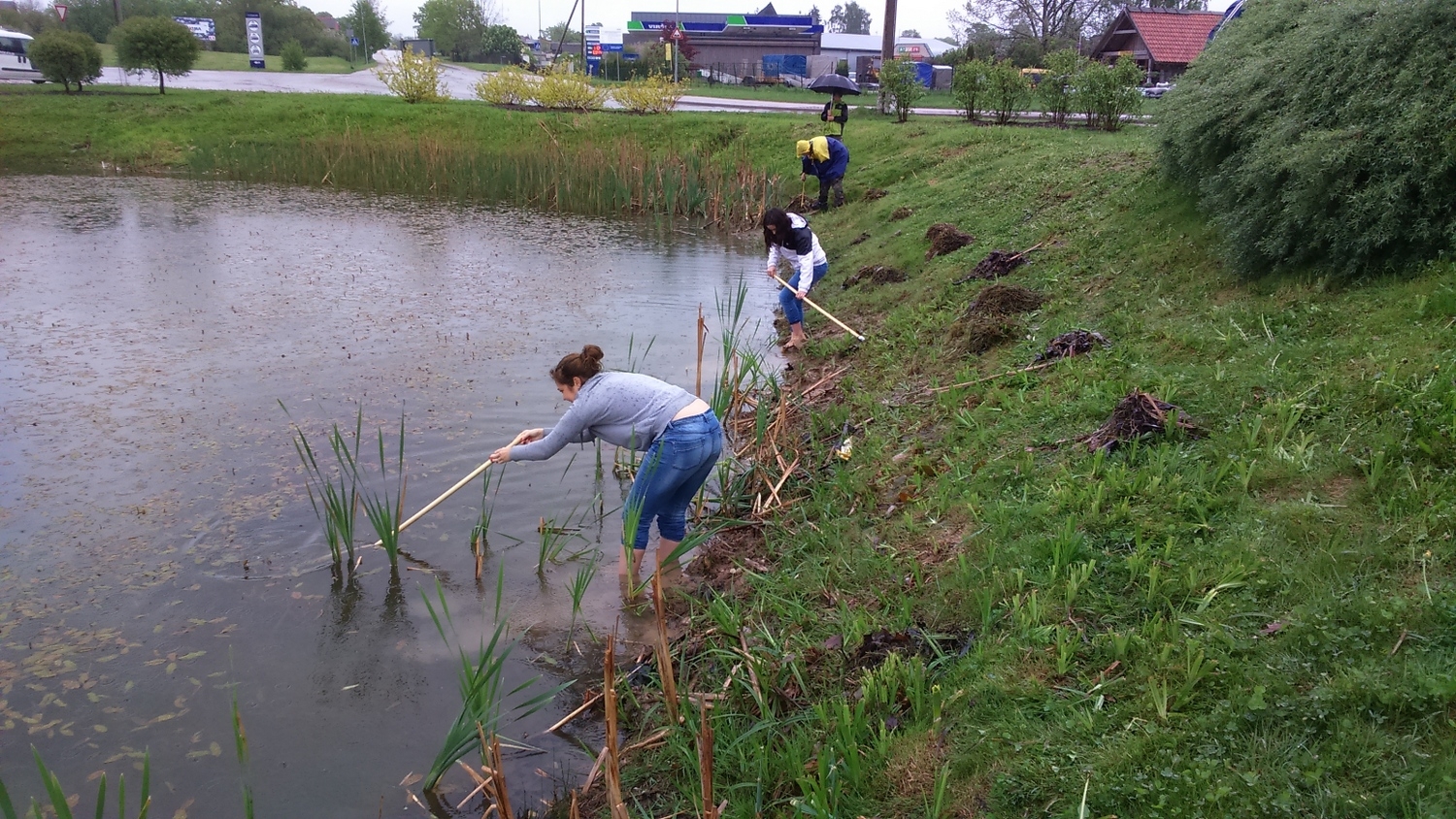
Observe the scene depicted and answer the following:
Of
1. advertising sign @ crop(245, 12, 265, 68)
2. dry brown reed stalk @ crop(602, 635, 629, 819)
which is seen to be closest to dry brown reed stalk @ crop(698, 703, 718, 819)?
dry brown reed stalk @ crop(602, 635, 629, 819)

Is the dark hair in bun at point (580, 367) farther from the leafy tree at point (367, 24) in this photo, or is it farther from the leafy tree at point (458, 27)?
→ the leafy tree at point (458, 27)

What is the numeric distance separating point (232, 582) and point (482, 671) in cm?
252

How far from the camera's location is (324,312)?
34.8 ft

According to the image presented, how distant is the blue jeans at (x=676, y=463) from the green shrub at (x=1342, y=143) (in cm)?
393

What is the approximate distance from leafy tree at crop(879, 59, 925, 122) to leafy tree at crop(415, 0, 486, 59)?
210 ft

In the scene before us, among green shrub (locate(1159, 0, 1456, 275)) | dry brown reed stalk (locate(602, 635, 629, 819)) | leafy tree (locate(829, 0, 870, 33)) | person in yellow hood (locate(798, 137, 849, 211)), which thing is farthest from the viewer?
leafy tree (locate(829, 0, 870, 33))

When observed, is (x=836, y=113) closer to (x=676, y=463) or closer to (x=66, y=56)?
(x=676, y=463)

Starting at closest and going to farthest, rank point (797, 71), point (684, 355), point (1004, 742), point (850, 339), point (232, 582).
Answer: point (1004, 742)
point (232, 582)
point (850, 339)
point (684, 355)
point (797, 71)

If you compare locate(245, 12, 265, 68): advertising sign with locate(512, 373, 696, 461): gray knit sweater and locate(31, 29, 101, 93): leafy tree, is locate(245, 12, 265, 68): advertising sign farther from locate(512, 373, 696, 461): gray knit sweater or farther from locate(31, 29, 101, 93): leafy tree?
locate(512, 373, 696, 461): gray knit sweater

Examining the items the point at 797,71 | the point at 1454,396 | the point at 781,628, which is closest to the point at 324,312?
the point at 781,628

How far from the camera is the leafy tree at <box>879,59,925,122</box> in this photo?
78.0 feet

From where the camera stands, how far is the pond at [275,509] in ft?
13.5

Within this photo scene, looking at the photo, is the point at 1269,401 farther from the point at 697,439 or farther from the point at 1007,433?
the point at 697,439

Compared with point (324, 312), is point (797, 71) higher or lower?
higher
